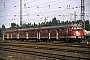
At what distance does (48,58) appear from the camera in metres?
12.1

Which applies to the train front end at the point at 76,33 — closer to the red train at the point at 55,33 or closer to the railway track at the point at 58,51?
the red train at the point at 55,33

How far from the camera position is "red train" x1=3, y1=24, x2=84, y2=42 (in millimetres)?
26188

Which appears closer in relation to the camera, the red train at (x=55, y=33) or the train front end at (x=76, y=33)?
the train front end at (x=76, y=33)

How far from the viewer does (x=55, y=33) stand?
2908 centimetres

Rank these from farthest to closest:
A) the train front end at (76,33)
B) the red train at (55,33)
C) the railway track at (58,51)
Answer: the red train at (55,33)
the train front end at (76,33)
the railway track at (58,51)

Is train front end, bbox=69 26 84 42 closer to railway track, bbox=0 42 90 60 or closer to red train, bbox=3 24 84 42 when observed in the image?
red train, bbox=3 24 84 42

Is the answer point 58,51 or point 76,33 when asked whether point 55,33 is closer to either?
point 76,33

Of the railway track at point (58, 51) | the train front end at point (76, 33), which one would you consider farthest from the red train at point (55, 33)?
the railway track at point (58, 51)

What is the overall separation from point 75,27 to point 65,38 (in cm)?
201

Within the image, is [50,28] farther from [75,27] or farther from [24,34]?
[24,34]

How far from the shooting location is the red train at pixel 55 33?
26188mm

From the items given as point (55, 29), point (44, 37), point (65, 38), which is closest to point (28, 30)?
point (44, 37)

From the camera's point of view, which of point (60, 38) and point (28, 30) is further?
point (28, 30)

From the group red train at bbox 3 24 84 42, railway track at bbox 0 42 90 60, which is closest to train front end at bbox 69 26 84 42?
red train at bbox 3 24 84 42
